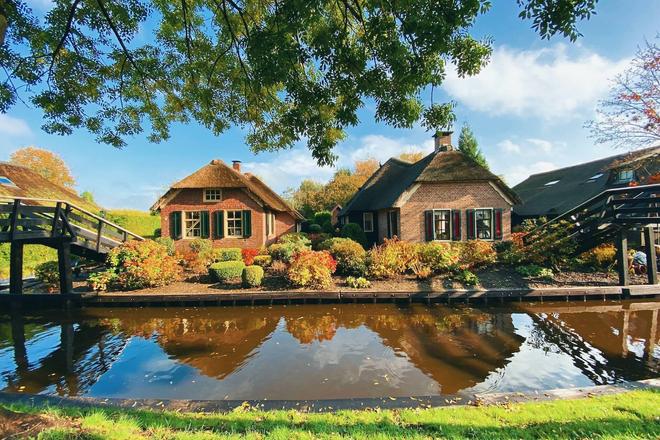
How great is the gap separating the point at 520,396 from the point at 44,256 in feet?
82.2

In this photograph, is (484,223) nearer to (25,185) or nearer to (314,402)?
(314,402)

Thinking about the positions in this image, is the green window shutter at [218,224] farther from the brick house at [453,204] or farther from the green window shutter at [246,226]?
the brick house at [453,204]

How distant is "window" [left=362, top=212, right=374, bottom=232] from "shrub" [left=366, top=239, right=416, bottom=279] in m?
9.14

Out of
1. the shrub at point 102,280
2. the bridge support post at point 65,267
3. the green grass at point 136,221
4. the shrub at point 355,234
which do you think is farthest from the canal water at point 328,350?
the green grass at point 136,221

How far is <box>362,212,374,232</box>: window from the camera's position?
2180 cm

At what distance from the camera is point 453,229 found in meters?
17.0

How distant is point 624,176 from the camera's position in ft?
66.7

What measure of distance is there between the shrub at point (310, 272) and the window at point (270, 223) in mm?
9450

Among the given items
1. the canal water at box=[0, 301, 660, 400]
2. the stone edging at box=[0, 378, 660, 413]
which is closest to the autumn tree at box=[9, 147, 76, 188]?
the canal water at box=[0, 301, 660, 400]

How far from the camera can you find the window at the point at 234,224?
18.8 meters

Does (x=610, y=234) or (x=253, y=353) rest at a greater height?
(x=610, y=234)

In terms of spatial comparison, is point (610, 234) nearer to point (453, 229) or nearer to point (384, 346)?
point (453, 229)

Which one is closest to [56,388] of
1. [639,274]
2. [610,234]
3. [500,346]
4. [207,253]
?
[500,346]

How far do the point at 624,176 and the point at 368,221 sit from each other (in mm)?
17313
